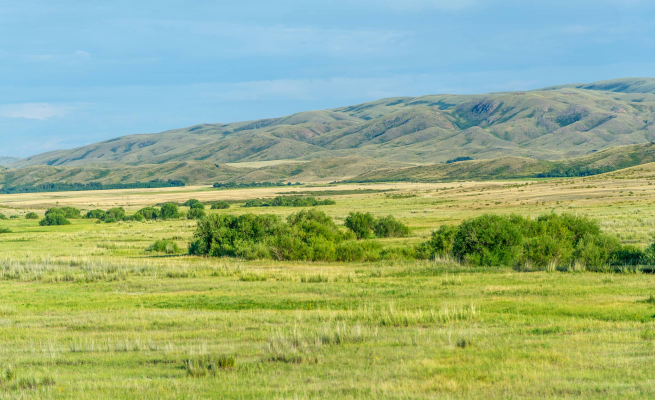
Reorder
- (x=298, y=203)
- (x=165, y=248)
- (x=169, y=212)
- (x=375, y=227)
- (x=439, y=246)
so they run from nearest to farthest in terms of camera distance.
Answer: (x=439, y=246)
(x=165, y=248)
(x=375, y=227)
(x=169, y=212)
(x=298, y=203)

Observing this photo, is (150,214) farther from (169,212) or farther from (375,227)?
(375,227)

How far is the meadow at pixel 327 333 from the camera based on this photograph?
11.6 m

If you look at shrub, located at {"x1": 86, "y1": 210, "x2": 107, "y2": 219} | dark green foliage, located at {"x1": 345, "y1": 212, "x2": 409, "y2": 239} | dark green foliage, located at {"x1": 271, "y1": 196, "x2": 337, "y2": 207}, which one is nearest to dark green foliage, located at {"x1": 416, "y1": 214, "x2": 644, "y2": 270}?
dark green foliage, located at {"x1": 345, "y1": 212, "x2": 409, "y2": 239}

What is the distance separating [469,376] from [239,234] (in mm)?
34407

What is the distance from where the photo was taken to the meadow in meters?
11.6

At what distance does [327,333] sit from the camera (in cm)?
1580

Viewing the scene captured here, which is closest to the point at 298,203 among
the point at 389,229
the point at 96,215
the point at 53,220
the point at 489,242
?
the point at 96,215

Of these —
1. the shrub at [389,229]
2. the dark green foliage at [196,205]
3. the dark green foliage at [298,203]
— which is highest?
the dark green foliage at [196,205]

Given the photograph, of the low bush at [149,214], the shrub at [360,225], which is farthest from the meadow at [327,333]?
the low bush at [149,214]

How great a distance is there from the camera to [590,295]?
21.4 m

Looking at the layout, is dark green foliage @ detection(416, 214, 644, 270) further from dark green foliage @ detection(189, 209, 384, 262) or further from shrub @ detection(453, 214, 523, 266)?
dark green foliage @ detection(189, 209, 384, 262)

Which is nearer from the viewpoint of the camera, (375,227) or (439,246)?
(439,246)

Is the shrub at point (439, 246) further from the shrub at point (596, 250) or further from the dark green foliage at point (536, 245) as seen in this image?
the shrub at point (596, 250)

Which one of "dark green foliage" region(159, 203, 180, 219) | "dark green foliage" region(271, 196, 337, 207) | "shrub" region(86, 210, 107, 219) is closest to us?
"dark green foliage" region(159, 203, 180, 219)
